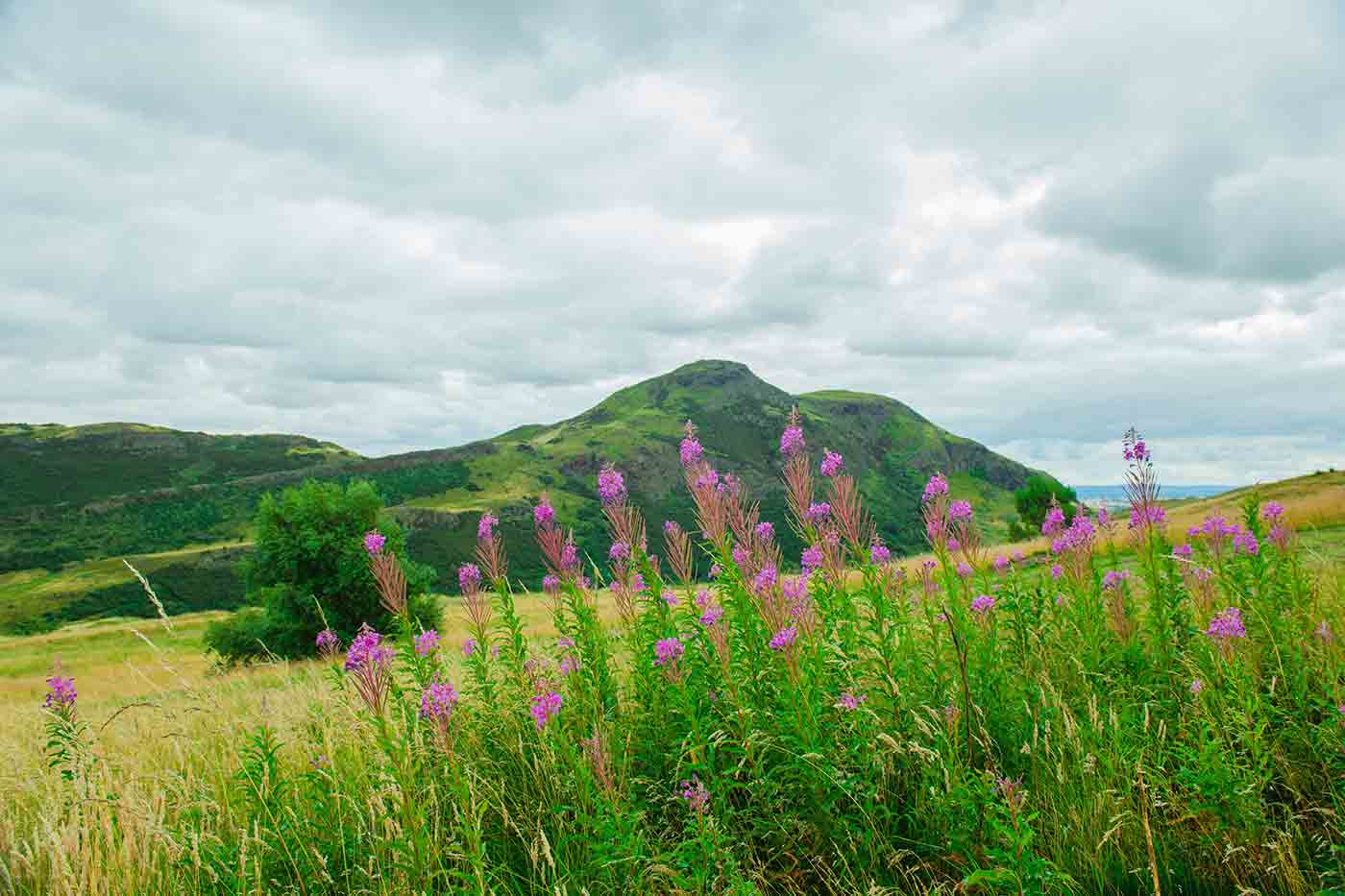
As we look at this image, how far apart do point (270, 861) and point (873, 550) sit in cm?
478

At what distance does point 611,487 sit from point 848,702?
231 centimetres

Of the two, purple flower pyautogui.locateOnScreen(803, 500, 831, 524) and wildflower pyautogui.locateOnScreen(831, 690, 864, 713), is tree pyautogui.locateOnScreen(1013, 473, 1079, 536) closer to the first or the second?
purple flower pyautogui.locateOnScreen(803, 500, 831, 524)

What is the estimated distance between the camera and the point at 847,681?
4395 millimetres

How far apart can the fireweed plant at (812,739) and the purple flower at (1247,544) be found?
0.12m

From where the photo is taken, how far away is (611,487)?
16.9ft

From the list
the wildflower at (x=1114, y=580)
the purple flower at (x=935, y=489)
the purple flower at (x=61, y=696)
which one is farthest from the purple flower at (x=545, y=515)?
the wildflower at (x=1114, y=580)

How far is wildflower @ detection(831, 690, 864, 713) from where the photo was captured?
149 inches

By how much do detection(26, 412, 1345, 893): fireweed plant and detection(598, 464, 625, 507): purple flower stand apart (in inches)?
1.7

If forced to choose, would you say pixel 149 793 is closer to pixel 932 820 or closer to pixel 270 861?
pixel 270 861

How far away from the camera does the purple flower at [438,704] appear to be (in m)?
3.94

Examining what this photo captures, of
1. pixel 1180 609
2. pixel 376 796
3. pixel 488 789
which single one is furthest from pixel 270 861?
pixel 1180 609

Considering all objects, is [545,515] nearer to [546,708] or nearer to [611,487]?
[611,487]

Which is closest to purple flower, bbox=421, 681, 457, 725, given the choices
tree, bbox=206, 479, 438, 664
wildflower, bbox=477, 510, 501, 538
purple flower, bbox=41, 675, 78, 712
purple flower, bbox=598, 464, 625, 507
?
wildflower, bbox=477, 510, 501, 538

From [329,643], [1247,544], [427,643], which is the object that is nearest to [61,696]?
[329,643]
